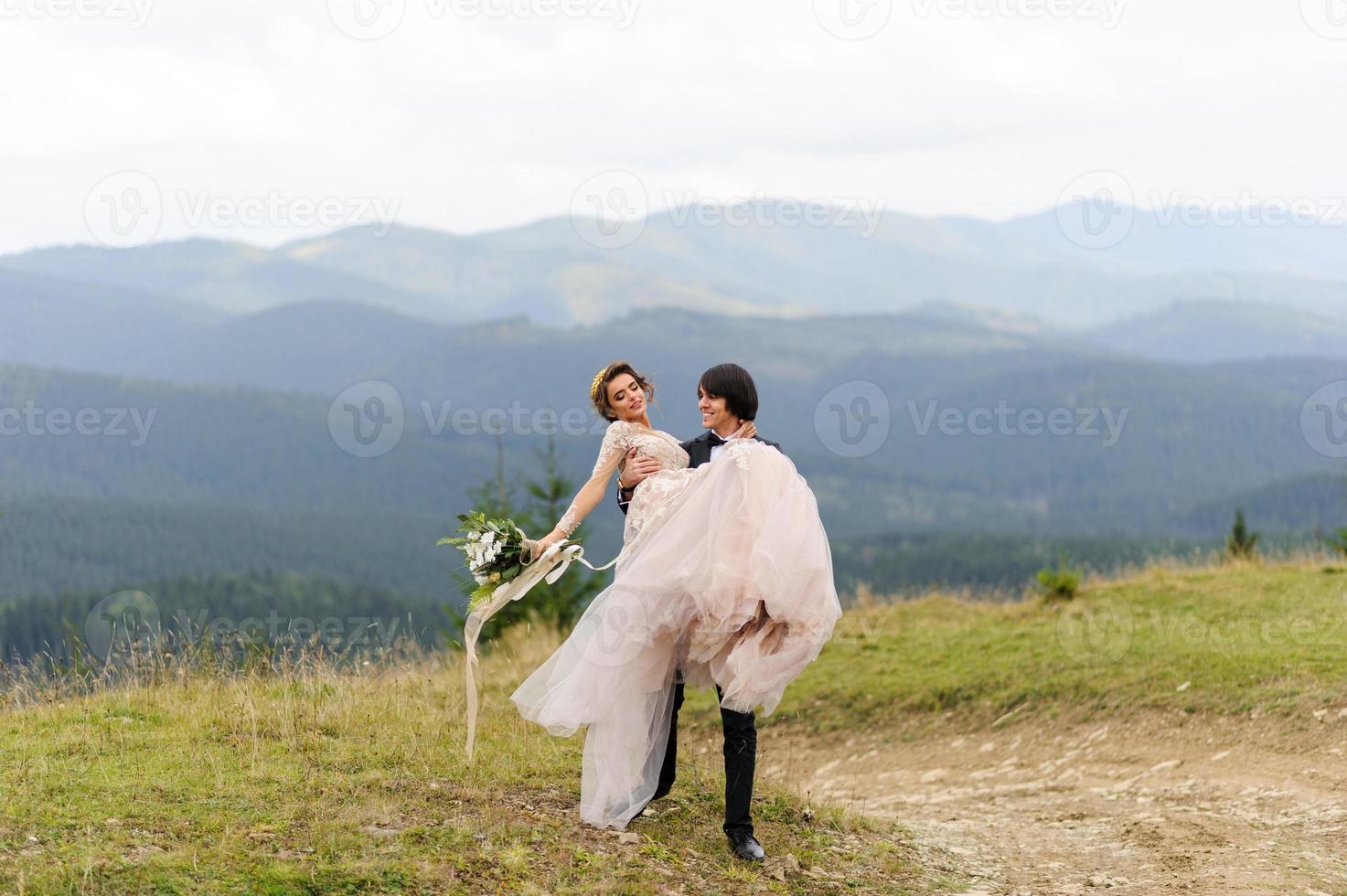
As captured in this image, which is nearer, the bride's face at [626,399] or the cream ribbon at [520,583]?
the bride's face at [626,399]

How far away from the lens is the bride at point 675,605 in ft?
23.4

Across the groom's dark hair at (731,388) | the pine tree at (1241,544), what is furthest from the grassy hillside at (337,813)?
the pine tree at (1241,544)

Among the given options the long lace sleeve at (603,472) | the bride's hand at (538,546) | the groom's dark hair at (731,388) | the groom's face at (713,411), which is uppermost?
the groom's dark hair at (731,388)

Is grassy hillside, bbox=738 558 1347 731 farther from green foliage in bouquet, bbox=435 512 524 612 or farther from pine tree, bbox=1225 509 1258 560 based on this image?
green foliage in bouquet, bbox=435 512 524 612

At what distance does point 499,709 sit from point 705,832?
12.3 feet

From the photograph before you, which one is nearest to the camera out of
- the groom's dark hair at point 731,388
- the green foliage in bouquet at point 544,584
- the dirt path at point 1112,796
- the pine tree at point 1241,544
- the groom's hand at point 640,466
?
the groom's dark hair at point 731,388

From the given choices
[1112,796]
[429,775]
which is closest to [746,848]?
[429,775]

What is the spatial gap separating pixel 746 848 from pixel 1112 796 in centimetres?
441

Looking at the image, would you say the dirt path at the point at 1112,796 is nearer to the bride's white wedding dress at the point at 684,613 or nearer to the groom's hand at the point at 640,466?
the bride's white wedding dress at the point at 684,613

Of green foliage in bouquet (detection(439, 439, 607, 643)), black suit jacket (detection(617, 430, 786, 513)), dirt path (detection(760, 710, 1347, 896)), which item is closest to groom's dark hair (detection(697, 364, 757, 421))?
black suit jacket (detection(617, 430, 786, 513))

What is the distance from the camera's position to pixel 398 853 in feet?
22.0

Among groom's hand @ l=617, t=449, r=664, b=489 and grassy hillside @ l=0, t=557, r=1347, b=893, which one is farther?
groom's hand @ l=617, t=449, r=664, b=489

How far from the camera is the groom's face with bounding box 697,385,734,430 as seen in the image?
24.2 feet

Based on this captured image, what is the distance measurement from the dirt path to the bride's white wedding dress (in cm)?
206
